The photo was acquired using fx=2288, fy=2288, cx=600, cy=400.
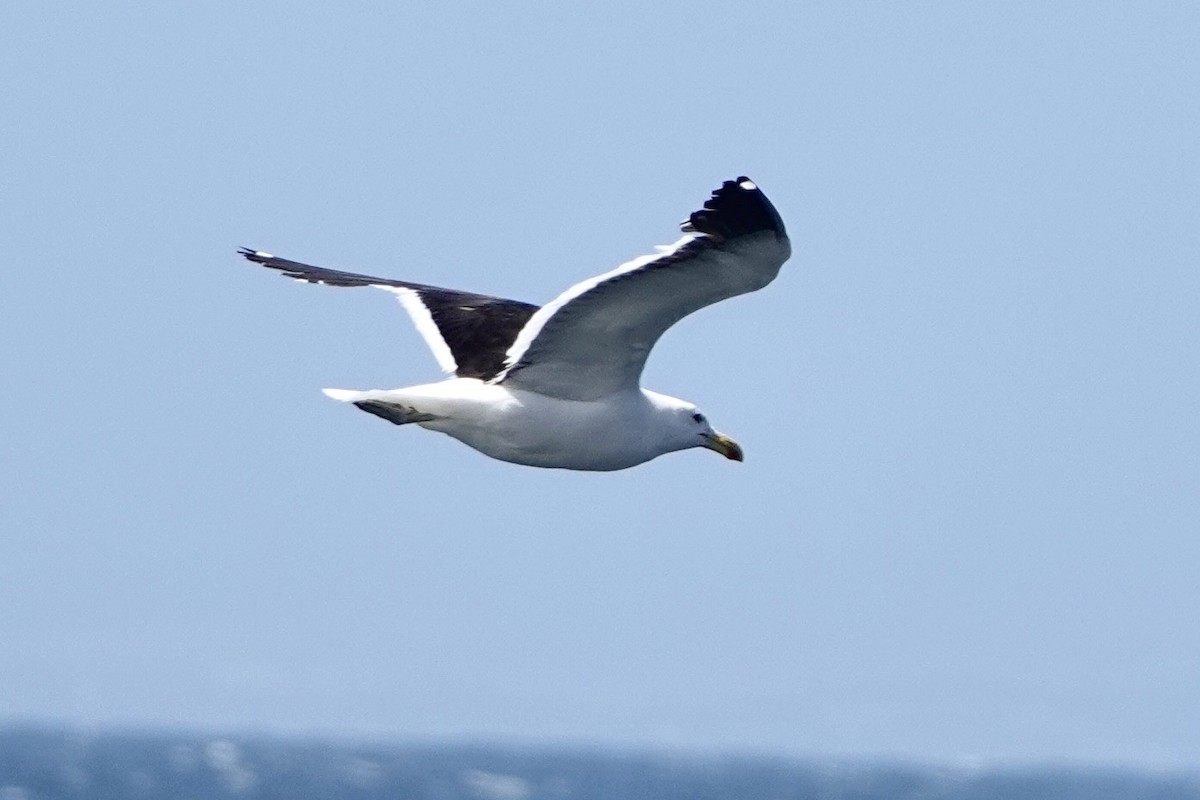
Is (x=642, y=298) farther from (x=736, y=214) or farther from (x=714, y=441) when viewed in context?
(x=714, y=441)

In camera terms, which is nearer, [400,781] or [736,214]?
[736,214]

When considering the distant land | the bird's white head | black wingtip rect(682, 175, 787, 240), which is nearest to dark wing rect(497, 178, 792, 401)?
black wingtip rect(682, 175, 787, 240)

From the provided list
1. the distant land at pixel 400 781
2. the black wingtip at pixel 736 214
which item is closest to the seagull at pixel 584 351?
the black wingtip at pixel 736 214

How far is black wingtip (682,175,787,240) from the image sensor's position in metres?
10.5

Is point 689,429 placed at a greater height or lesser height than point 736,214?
lesser

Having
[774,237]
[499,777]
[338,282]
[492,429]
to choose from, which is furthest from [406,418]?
[499,777]

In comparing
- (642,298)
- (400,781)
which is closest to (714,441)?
(642,298)

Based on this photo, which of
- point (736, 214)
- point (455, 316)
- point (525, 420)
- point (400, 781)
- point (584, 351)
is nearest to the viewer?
point (736, 214)

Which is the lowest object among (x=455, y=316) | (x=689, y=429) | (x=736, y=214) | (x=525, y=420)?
(x=525, y=420)

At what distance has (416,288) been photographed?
14.2 metres

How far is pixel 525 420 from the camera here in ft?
40.2

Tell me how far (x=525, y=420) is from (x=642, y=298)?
1280mm

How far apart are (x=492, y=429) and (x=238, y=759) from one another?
67.3 m

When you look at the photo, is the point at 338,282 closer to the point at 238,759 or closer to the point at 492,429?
the point at 492,429
